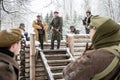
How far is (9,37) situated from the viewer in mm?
2932

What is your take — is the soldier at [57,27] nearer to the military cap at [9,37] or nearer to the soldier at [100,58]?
the military cap at [9,37]

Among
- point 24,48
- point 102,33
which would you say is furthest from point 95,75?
point 24,48

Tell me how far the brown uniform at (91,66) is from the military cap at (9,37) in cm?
74

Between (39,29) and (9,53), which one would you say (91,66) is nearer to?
(9,53)

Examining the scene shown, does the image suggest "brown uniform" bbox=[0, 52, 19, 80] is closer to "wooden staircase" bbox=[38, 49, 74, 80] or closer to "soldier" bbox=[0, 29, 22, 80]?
A: "soldier" bbox=[0, 29, 22, 80]

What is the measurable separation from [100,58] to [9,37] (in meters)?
0.92

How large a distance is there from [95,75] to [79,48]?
1106 centimetres

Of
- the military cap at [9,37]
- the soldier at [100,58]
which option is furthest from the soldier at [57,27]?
the soldier at [100,58]

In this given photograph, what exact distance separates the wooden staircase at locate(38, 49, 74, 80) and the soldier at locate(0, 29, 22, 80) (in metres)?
7.91

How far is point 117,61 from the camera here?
7.80 ft

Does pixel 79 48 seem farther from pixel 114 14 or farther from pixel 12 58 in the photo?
pixel 114 14

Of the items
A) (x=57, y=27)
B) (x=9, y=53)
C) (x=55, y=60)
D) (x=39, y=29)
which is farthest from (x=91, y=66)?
(x=39, y=29)

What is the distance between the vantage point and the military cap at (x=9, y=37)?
2889 mm

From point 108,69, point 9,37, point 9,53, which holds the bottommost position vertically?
point 108,69
